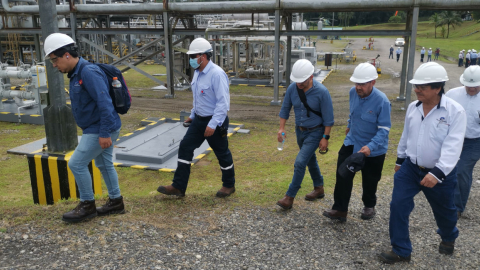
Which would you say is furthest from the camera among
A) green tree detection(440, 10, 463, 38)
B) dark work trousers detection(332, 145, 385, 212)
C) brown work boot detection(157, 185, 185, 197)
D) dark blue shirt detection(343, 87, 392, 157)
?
green tree detection(440, 10, 463, 38)

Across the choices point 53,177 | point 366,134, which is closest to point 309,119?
point 366,134

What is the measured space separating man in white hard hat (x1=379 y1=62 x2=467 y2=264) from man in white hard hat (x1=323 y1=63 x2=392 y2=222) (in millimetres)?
475

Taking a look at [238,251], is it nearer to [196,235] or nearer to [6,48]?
[196,235]

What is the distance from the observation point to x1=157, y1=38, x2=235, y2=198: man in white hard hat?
Answer: 5000 millimetres

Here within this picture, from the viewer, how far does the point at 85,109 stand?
4129mm

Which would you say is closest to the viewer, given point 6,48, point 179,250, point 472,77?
point 179,250

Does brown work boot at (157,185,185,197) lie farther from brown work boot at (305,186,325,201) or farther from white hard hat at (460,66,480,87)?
white hard hat at (460,66,480,87)

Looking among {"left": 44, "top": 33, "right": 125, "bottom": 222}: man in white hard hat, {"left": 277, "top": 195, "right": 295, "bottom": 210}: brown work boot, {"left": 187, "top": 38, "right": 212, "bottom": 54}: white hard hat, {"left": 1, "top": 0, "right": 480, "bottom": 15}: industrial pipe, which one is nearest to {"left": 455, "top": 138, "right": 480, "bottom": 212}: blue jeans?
{"left": 277, "top": 195, "right": 295, "bottom": 210}: brown work boot

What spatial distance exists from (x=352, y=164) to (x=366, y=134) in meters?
0.45

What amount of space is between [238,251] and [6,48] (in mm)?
28603

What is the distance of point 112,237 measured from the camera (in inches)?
160

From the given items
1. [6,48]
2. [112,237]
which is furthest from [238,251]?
[6,48]

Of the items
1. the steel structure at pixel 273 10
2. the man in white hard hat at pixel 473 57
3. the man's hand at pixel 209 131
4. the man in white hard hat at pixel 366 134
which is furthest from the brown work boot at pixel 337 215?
the man in white hard hat at pixel 473 57

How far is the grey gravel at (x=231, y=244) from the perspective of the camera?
12.2 ft
